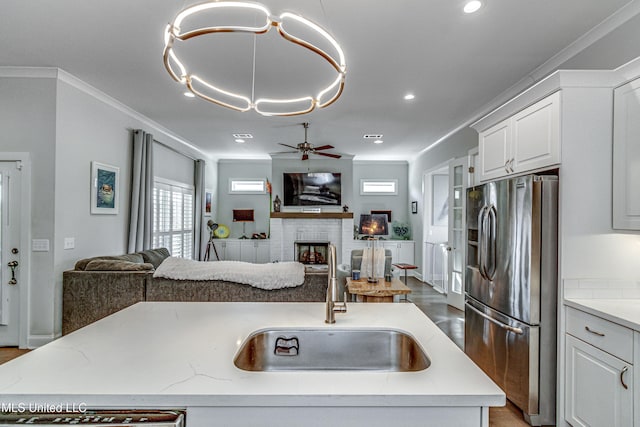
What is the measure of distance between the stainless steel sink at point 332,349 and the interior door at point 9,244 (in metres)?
3.44

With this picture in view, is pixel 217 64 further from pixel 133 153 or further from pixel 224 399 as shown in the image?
pixel 224 399

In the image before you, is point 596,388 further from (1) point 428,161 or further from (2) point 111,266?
(1) point 428,161

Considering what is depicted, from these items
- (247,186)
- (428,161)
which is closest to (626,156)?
(428,161)

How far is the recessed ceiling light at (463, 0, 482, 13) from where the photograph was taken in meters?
2.14

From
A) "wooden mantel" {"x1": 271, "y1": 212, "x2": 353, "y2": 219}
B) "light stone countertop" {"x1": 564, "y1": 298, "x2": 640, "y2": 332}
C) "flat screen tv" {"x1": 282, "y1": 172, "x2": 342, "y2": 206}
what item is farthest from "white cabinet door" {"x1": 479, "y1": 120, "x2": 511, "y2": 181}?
"flat screen tv" {"x1": 282, "y1": 172, "x2": 342, "y2": 206}

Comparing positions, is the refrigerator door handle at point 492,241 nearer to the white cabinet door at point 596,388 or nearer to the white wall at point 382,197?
the white cabinet door at point 596,388

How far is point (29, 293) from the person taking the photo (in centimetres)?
331

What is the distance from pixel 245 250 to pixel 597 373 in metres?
6.84

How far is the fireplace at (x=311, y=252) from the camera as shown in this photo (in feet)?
24.2

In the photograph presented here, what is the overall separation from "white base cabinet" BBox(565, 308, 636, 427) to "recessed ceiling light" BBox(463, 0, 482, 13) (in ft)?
6.63

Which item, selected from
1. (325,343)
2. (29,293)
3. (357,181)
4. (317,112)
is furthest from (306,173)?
(325,343)

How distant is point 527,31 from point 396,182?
227 inches

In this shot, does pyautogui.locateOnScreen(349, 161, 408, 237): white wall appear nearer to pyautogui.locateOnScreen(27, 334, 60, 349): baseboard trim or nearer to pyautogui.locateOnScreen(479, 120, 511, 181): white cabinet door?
pyautogui.locateOnScreen(479, 120, 511, 181): white cabinet door

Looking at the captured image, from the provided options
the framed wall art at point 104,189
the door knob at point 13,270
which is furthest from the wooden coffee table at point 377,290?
the door knob at point 13,270
